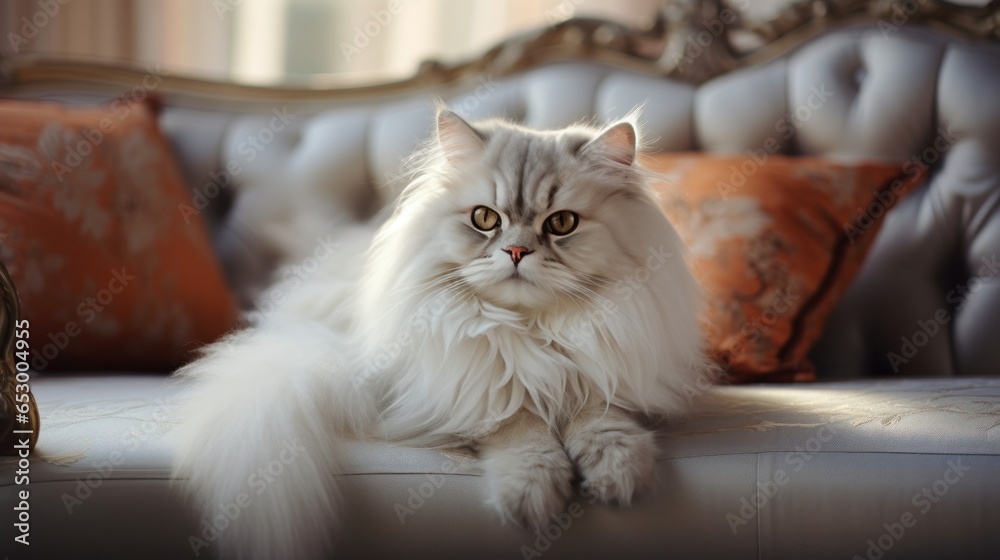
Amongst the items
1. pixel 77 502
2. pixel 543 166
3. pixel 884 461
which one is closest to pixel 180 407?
pixel 77 502

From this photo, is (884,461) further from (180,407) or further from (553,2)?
(553,2)

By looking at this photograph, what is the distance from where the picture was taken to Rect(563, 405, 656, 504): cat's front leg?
3.33 ft

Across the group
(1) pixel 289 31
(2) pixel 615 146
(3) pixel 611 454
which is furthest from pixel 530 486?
(1) pixel 289 31

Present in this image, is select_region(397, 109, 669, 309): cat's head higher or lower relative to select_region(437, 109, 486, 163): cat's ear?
lower

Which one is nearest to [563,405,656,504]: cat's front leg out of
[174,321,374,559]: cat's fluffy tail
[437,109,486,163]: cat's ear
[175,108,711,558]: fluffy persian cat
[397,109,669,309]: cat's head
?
[175,108,711,558]: fluffy persian cat

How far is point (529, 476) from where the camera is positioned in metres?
1.01

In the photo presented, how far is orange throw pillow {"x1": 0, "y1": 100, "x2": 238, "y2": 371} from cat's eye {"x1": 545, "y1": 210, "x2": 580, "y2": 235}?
0.89 meters

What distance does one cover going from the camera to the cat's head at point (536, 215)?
119 centimetres

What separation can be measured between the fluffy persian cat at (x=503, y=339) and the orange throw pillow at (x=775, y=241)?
0.27 m

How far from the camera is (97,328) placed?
1.59m

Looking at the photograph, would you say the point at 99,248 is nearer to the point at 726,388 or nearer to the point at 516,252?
the point at 516,252

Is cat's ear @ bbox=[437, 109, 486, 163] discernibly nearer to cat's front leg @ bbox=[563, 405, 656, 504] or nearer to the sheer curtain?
cat's front leg @ bbox=[563, 405, 656, 504]

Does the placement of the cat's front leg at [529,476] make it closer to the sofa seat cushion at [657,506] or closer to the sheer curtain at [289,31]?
the sofa seat cushion at [657,506]

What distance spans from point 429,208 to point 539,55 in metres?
1.01
